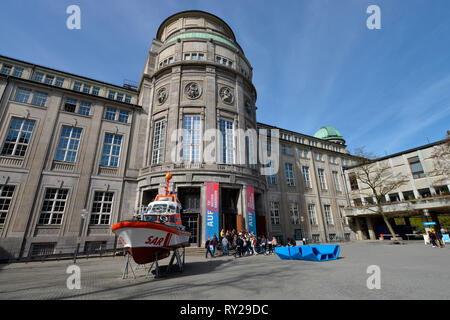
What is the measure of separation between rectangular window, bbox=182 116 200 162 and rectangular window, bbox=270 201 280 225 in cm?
1599

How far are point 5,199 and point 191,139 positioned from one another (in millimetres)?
18215

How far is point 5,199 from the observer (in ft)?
61.8

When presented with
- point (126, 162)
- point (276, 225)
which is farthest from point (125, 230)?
point (276, 225)

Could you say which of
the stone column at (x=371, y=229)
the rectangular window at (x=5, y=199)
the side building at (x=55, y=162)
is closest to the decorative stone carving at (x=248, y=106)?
the side building at (x=55, y=162)

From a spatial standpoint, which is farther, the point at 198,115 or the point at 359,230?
the point at 359,230

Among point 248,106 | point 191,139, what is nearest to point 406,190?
point 248,106

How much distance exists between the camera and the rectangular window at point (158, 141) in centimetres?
2439

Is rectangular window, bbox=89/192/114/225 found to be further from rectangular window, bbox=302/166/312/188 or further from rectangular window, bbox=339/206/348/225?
rectangular window, bbox=339/206/348/225

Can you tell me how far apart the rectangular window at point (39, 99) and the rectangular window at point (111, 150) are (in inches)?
279

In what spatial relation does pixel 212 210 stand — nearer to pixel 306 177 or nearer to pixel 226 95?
pixel 226 95

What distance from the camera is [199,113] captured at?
25.1 meters

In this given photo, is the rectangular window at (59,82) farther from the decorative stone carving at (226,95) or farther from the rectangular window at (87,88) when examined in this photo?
the decorative stone carving at (226,95)

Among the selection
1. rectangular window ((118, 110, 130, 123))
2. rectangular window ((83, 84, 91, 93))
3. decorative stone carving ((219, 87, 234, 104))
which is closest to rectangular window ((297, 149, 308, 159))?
decorative stone carving ((219, 87, 234, 104))

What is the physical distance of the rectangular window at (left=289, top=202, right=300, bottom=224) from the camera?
33.3 meters
